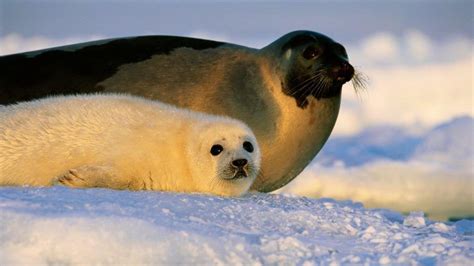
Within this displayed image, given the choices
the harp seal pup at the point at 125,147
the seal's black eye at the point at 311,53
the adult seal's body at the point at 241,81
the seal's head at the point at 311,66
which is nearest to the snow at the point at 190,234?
the harp seal pup at the point at 125,147

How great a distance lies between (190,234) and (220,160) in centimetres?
198

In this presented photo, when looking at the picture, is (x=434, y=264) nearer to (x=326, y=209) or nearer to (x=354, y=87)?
(x=326, y=209)

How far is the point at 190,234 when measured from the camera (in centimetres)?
465

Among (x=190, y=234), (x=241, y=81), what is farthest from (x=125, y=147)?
(x=241, y=81)

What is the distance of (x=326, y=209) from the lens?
6461mm

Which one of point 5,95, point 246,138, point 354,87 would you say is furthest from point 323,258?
point 5,95

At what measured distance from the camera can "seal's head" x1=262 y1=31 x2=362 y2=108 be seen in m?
8.93

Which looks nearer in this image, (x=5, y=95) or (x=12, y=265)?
(x=12, y=265)

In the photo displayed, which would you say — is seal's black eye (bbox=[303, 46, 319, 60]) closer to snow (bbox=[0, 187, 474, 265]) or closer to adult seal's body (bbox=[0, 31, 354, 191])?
adult seal's body (bbox=[0, 31, 354, 191])

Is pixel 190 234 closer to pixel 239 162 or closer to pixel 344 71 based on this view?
pixel 239 162

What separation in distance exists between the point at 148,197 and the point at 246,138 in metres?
1.30

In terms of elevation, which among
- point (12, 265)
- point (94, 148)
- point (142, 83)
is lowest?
point (12, 265)

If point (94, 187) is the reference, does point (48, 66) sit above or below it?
above

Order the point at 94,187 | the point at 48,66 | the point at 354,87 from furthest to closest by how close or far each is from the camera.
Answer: the point at 48,66 < the point at 354,87 < the point at 94,187
